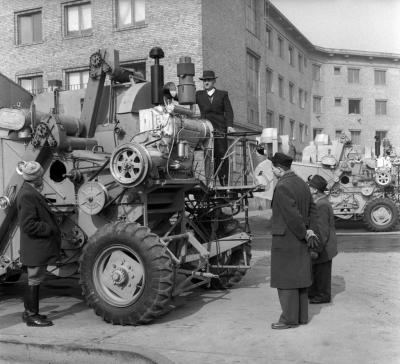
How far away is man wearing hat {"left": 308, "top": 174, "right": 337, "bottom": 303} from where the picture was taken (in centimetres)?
744

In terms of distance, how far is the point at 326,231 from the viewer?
7.70m

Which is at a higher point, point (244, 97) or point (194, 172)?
point (244, 97)

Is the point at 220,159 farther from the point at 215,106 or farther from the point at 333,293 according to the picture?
the point at 333,293

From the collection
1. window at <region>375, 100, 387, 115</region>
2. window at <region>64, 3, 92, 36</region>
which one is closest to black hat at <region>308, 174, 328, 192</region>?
window at <region>64, 3, 92, 36</region>

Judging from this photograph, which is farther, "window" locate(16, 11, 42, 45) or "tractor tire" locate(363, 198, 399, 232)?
"window" locate(16, 11, 42, 45)

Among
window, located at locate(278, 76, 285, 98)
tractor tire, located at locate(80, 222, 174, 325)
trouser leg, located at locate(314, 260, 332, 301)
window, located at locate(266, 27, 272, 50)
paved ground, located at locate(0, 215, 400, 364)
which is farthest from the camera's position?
window, located at locate(278, 76, 285, 98)

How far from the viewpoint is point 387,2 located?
500 cm

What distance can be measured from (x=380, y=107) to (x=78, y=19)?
32.7 m

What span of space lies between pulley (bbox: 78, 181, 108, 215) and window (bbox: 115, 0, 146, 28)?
1879cm

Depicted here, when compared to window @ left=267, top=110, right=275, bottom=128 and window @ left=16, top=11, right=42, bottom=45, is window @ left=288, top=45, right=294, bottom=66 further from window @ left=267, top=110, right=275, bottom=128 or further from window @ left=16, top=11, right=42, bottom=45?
window @ left=16, top=11, right=42, bottom=45

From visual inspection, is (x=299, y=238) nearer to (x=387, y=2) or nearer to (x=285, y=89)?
(x=387, y=2)

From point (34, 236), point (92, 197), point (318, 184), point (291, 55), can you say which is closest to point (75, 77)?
point (291, 55)


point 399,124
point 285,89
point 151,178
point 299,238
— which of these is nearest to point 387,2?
point 299,238

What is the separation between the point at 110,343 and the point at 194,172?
266cm
